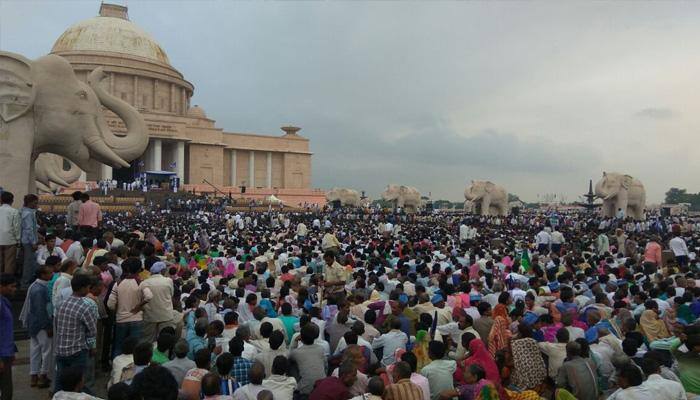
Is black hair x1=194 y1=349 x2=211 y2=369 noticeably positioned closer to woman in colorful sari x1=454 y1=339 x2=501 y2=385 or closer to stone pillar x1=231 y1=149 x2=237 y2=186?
woman in colorful sari x1=454 y1=339 x2=501 y2=385

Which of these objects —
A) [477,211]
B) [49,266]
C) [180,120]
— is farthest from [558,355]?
[180,120]

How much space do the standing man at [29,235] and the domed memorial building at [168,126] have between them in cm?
4205

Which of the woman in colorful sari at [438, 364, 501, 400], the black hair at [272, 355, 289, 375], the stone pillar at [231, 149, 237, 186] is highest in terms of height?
the stone pillar at [231, 149, 237, 186]

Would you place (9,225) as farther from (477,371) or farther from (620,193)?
(620,193)

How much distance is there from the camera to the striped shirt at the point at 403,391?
182 inches

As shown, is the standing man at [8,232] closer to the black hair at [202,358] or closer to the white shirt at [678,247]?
the black hair at [202,358]

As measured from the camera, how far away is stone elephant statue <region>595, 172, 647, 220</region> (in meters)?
29.9

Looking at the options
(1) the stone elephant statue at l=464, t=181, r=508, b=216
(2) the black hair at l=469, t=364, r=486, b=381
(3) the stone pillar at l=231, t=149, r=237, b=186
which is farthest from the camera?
(3) the stone pillar at l=231, t=149, r=237, b=186

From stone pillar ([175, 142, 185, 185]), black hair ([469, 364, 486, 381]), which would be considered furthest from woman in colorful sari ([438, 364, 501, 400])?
stone pillar ([175, 142, 185, 185])

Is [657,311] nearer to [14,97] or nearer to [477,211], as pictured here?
[14,97]

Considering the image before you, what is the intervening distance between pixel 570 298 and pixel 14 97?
33.3ft

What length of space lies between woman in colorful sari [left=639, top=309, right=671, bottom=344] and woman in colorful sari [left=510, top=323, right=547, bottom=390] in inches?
83.7

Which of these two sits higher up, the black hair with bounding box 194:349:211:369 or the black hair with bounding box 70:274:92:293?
the black hair with bounding box 70:274:92:293

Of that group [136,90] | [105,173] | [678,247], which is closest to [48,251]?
[678,247]
